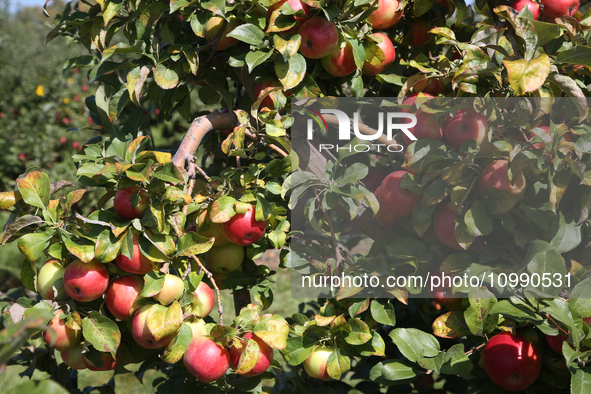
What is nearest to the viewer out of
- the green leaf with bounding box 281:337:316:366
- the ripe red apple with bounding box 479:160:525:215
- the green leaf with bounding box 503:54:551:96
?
the green leaf with bounding box 503:54:551:96

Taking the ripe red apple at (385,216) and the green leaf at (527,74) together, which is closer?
the green leaf at (527,74)

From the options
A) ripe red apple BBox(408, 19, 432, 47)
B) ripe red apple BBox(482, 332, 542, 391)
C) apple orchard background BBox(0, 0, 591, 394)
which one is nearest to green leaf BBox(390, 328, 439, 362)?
apple orchard background BBox(0, 0, 591, 394)

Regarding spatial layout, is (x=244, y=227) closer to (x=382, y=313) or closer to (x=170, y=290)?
(x=170, y=290)

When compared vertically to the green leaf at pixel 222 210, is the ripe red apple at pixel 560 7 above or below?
above

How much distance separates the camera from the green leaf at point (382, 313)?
3.47 ft

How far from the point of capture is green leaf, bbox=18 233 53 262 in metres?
0.91

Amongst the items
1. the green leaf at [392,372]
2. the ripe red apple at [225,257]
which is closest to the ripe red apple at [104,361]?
the ripe red apple at [225,257]

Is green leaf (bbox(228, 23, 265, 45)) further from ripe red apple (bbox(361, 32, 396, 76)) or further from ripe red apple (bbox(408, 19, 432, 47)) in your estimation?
ripe red apple (bbox(408, 19, 432, 47))

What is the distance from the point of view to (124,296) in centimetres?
97

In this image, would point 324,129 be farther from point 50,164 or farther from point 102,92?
point 50,164

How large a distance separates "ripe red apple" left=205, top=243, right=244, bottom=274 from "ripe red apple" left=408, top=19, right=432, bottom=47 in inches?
28.3

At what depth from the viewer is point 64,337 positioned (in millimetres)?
986

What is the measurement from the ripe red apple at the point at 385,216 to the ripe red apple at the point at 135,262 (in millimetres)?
520

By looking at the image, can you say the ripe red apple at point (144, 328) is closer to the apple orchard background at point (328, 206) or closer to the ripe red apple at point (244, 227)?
the apple orchard background at point (328, 206)
